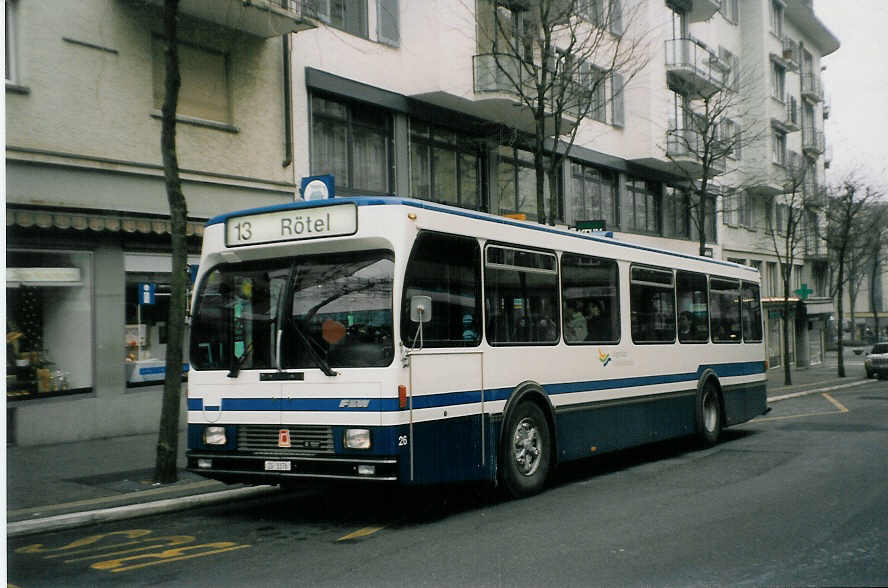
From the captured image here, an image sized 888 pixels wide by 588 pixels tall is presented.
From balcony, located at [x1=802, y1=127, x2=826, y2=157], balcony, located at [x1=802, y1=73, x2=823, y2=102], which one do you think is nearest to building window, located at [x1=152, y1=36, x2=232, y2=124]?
balcony, located at [x1=802, y1=127, x2=826, y2=157]

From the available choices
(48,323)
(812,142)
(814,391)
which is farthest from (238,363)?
(812,142)

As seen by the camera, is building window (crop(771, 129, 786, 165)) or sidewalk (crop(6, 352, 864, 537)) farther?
building window (crop(771, 129, 786, 165))

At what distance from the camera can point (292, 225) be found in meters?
8.26

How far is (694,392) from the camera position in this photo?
536 inches

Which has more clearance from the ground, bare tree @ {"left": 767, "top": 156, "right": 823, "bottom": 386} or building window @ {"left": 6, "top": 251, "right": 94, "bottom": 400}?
bare tree @ {"left": 767, "top": 156, "right": 823, "bottom": 386}

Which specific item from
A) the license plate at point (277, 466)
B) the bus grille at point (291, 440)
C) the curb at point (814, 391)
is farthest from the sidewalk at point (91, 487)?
the curb at point (814, 391)

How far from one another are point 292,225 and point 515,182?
56.9ft

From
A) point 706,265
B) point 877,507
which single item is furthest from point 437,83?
point 877,507

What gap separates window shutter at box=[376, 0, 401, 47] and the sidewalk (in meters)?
10.2

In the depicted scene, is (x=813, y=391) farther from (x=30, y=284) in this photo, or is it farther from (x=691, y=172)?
(x=30, y=284)

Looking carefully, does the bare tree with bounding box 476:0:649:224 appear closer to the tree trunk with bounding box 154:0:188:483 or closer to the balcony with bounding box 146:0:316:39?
the balcony with bounding box 146:0:316:39

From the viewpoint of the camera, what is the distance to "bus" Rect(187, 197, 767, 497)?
779 centimetres

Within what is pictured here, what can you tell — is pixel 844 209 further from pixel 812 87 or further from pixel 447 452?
pixel 447 452

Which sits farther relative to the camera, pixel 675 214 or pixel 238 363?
pixel 675 214
